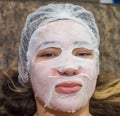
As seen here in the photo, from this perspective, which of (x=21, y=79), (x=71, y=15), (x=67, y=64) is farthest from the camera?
(x=21, y=79)

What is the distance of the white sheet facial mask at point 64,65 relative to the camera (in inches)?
42.8

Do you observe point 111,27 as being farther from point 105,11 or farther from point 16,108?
point 16,108

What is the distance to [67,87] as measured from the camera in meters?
1.08

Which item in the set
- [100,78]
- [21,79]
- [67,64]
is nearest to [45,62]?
[67,64]

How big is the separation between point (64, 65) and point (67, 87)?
0.07 meters

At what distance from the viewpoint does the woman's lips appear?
108 centimetres

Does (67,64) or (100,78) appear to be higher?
(67,64)

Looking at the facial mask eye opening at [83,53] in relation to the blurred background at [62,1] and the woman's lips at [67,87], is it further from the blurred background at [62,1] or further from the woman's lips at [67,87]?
the blurred background at [62,1]

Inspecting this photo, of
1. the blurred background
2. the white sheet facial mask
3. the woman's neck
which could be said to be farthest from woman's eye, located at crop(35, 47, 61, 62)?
the blurred background

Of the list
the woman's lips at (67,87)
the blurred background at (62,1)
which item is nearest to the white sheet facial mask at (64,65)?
the woman's lips at (67,87)

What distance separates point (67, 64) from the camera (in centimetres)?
108

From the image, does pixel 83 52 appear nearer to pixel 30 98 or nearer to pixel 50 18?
pixel 50 18

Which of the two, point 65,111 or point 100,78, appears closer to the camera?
point 65,111

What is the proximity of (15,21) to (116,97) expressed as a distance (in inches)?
25.4
